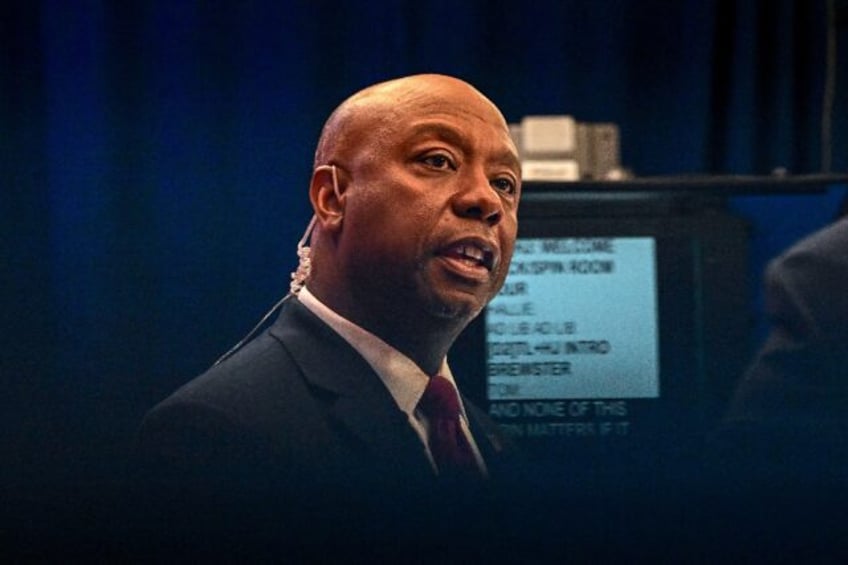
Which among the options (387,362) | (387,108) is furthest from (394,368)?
(387,108)

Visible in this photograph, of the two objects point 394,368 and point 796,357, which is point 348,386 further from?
point 796,357

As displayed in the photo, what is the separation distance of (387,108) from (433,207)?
55 millimetres

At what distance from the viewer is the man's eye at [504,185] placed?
2.11 ft

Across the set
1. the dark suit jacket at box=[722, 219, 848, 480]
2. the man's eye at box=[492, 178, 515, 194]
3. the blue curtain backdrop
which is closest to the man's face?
the man's eye at box=[492, 178, 515, 194]

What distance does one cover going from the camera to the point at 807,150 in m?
2.42

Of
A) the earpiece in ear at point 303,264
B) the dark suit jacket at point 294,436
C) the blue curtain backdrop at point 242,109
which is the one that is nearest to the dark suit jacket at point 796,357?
the dark suit jacket at point 294,436

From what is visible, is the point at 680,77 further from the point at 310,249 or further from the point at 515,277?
the point at 310,249

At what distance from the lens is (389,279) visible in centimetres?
64

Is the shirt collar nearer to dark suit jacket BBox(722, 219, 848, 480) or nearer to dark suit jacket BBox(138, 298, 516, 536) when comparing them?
dark suit jacket BBox(138, 298, 516, 536)

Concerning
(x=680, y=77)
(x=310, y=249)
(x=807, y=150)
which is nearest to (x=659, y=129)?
(x=680, y=77)

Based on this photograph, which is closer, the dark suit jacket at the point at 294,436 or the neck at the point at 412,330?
the dark suit jacket at the point at 294,436

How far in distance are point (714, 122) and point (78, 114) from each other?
1.10 meters

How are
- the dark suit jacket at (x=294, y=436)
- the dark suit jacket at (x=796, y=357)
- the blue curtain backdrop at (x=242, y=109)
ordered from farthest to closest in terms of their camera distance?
the blue curtain backdrop at (x=242, y=109) < the dark suit jacket at (x=796, y=357) < the dark suit jacket at (x=294, y=436)

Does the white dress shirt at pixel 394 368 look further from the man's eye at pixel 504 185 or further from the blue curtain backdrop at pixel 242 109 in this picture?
the blue curtain backdrop at pixel 242 109
